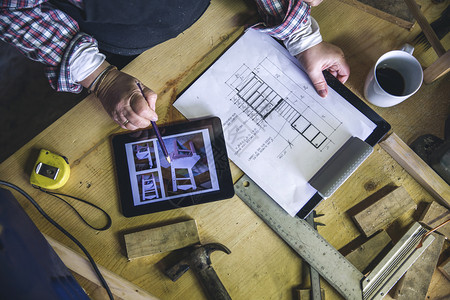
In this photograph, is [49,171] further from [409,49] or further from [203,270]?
[409,49]

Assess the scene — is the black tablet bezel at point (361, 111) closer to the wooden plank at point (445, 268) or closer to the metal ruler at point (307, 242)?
the metal ruler at point (307, 242)

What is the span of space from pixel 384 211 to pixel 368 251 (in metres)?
0.10

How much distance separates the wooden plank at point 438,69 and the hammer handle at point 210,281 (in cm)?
67

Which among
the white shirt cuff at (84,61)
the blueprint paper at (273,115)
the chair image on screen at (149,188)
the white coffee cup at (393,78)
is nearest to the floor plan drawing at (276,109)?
the blueprint paper at (273,115)

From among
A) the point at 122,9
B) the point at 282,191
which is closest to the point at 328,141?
the point at 282,191

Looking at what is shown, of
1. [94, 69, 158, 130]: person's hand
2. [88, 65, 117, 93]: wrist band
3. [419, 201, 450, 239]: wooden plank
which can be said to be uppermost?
[88, 65, 117, 93]: wrist band

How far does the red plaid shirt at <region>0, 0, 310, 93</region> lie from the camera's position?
601 mm

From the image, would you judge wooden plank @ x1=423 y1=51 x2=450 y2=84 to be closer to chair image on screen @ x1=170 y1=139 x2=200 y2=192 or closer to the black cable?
chair image on screen @ x1=170 y1=139 x2=200 y2=192

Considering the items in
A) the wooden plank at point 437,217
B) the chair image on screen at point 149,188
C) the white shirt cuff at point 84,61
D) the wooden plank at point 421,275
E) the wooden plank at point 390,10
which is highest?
the white shirt cuff at point 84,61

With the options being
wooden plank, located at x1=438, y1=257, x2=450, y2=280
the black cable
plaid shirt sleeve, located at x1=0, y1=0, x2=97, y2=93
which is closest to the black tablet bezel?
wooden plank, located at x1=438, y1=257, x2=450, y2=280

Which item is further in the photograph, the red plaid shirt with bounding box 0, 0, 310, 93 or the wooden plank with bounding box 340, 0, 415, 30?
the wooden plank with bounding box 340, 0, 415, 30

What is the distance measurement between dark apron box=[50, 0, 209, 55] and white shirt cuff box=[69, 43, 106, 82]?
0.05 metres

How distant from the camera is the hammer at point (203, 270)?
650mm

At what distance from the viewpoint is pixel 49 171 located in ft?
2.20
